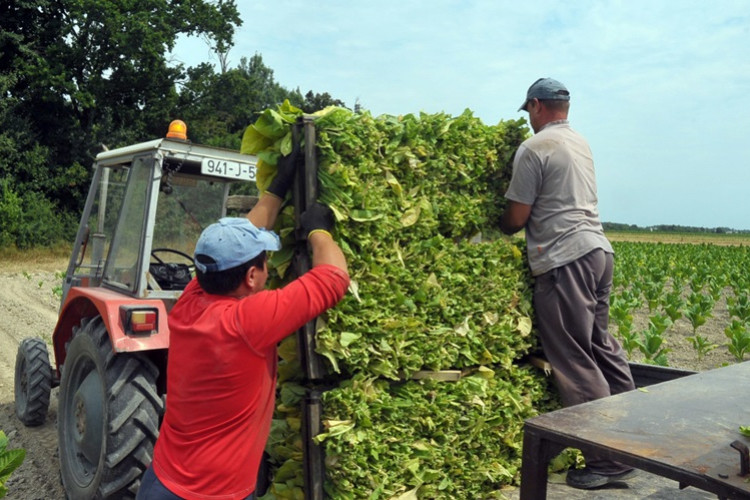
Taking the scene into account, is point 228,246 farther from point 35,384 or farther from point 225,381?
point 35,384

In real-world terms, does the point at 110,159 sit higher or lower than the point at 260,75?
lower

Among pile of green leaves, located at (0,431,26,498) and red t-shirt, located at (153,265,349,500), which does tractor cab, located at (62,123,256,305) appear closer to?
red t-shirt, located at (153,265,349,500)

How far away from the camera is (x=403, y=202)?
295 cm

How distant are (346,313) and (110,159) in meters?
2.96

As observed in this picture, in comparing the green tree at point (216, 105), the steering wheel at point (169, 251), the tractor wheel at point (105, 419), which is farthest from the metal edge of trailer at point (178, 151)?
the green tree at point (216, 105)

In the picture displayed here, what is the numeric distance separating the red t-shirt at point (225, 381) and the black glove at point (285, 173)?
0.68m

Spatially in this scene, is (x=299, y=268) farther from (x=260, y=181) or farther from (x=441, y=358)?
(x=441, y=358)

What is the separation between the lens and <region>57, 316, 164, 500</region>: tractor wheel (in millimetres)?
→ 3449

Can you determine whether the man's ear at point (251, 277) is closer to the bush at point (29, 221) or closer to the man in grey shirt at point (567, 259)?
the man in grey shirt at point (567, 259)

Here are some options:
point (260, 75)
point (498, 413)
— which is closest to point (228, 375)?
point (498, 413)

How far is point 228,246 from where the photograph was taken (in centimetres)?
218

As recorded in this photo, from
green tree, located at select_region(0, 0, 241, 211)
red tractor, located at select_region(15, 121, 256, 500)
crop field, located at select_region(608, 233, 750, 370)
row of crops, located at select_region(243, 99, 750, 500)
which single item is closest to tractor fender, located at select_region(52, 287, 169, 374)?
red tractor, located at select_region(15, 121, 256, 500)

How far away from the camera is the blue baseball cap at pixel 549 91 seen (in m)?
3.38

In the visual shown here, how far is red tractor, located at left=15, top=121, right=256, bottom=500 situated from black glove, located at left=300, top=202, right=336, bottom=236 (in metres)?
0.61
